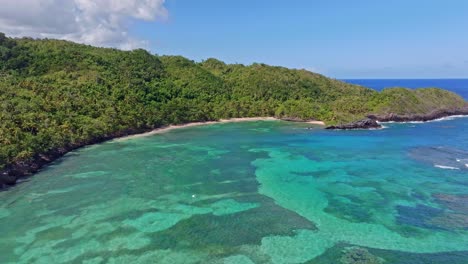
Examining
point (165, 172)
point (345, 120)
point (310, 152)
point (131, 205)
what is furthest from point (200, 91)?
point (131, 205)

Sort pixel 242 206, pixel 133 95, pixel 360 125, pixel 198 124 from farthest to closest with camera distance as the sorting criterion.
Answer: pixel 198 124
pixel 133 95
pixel 360 125
pixel 242 206

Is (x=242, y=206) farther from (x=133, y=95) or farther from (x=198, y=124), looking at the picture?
(x=133, y=95)

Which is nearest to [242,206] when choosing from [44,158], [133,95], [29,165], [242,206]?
[242,206]

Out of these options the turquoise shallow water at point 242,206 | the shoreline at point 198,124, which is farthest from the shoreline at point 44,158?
the turquoise shallow water at point 242,206

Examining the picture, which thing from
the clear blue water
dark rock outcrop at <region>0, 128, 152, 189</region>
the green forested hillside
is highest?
the green forested hillside

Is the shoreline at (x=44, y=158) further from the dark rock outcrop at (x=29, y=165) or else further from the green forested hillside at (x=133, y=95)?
the green forested hillside at (x=133, y=95)

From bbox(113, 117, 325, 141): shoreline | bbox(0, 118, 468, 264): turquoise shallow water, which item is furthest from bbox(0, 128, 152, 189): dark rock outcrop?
bbox(113, 117, 325, 141): shoreline

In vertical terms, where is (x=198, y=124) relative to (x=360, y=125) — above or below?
above

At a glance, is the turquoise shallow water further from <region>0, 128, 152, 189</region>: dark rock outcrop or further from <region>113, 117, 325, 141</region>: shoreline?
<region>113, 117, 325, 141</region>: shoreline
